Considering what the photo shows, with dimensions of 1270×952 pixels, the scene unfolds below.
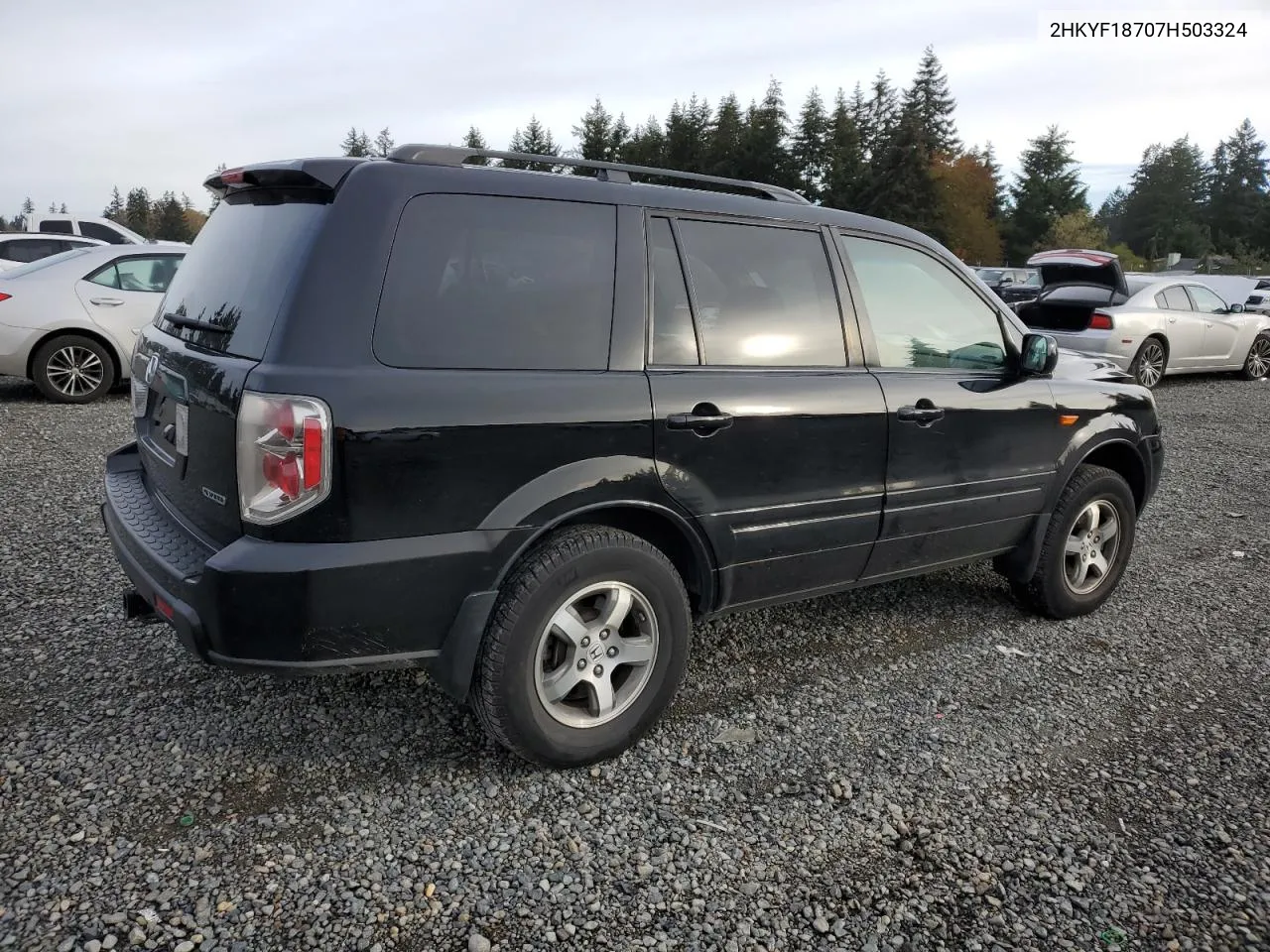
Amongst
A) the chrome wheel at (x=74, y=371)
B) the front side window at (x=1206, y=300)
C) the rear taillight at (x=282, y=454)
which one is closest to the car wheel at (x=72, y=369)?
the chrome wheel at (x=74, y=371)

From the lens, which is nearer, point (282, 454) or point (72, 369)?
point (282, 454)

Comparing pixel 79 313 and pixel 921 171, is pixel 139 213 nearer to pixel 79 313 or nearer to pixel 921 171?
pixel 921 171

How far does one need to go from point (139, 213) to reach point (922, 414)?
109m


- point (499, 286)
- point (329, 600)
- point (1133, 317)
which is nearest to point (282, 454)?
point (329, 600)

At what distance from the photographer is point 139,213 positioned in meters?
94.8

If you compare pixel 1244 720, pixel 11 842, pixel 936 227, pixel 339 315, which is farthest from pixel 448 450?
pixel 936 227

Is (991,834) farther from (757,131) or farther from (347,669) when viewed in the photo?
(757,131)

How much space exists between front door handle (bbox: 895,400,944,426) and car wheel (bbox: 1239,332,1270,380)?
13.0 m

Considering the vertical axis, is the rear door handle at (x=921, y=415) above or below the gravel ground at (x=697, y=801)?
above

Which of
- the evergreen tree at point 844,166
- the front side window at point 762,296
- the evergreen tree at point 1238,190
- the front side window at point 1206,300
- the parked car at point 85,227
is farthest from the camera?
the evergreen tree at point 1238,190

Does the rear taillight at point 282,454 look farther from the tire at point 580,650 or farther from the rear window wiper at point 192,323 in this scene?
the tire at point 580,650

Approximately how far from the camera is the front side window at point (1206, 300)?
41.8 feet

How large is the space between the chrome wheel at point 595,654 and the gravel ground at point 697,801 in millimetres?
237

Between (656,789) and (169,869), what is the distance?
1378mm
